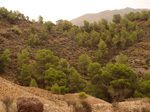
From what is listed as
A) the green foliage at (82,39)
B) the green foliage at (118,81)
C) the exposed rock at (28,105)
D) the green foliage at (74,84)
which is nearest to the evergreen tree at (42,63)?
the green foliage at (74,84)

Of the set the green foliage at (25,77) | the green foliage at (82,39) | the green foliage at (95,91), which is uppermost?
the green foliage at (82,39)

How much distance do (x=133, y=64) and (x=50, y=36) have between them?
124 ft

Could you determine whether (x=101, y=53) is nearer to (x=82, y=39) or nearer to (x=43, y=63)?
(x=82, y=39)

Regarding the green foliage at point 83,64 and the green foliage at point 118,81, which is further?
the green foliage at point 83,64

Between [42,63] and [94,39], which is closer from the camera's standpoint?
[42,63]

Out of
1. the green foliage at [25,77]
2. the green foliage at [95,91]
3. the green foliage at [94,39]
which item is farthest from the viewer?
the green foliage at [94,39]

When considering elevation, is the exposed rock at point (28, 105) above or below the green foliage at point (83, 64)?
above

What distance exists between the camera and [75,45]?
58344 mm

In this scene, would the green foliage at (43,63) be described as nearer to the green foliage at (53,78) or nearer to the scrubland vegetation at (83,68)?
the scrubland vegetation at (83,68)

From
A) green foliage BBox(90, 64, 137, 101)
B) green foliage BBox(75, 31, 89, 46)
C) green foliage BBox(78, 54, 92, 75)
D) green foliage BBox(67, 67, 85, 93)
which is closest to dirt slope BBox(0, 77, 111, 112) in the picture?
green foliage BBox(90, 64, 137, 101)

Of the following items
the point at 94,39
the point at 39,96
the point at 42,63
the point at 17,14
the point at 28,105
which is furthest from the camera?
the point at 17,14

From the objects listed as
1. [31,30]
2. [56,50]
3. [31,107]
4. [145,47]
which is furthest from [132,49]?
[31,107]

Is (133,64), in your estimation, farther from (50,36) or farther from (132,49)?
(50,36)

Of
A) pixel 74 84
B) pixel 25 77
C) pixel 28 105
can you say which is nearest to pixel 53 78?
pixel 74 84
